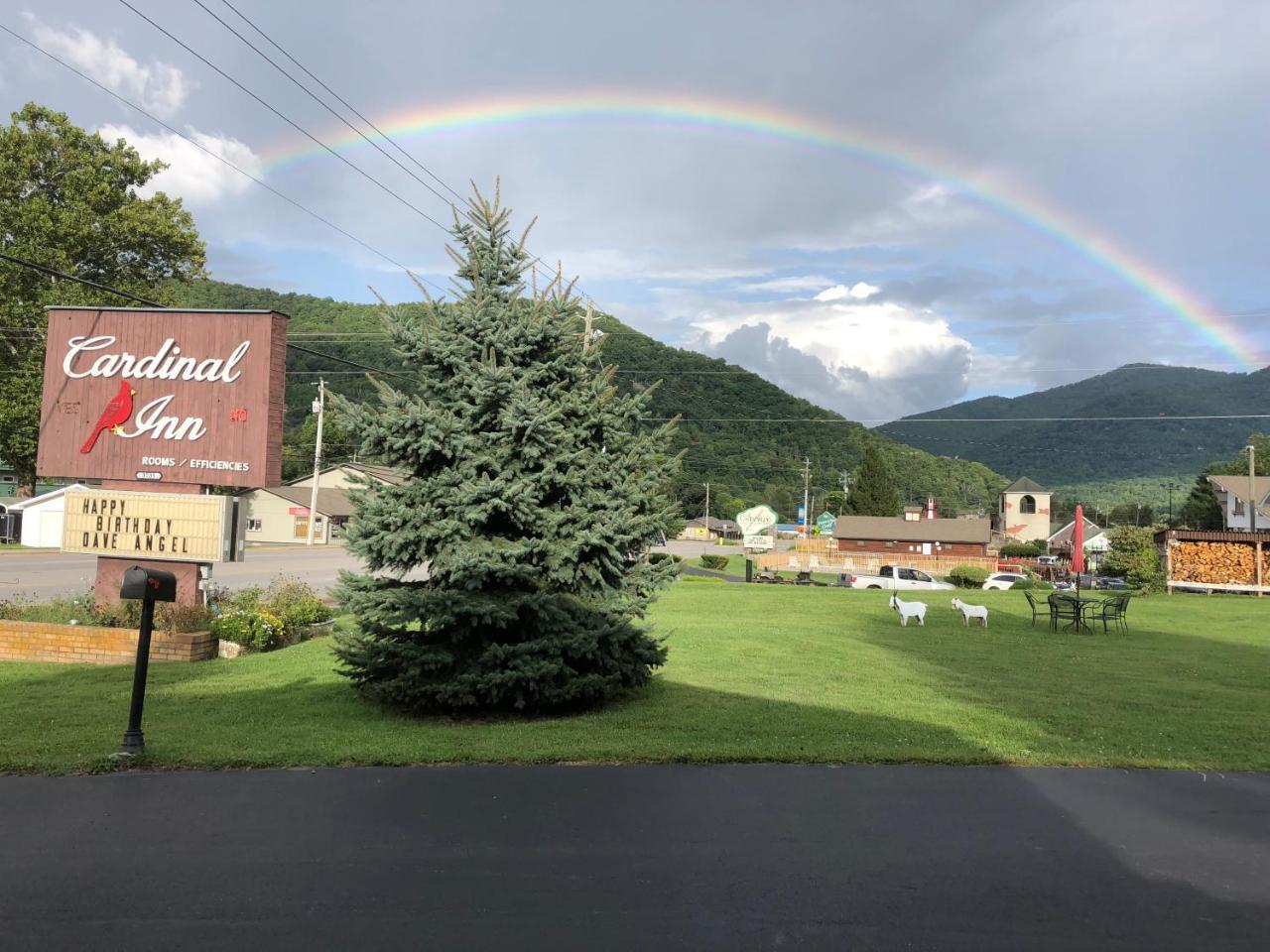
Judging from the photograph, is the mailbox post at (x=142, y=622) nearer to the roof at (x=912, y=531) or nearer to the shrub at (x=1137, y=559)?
the shrub at (x=1137, y=559)

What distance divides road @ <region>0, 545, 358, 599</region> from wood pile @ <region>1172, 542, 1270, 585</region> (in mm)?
26604

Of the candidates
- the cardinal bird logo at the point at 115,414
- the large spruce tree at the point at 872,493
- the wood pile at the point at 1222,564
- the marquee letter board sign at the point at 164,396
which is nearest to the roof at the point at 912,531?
the large spruce tree at the point at 872,493

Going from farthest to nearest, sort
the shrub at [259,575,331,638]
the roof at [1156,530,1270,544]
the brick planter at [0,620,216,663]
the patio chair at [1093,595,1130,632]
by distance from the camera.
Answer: the roof at [1156,530,1270,544] → the patio chair at [1093,595,1130,632] → the shrub at [259,575,331,638] → the brick planter at [0,620,216,663]

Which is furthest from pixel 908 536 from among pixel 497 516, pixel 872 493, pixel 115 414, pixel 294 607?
pixel 497 516

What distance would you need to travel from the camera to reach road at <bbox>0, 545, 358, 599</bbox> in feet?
76.8

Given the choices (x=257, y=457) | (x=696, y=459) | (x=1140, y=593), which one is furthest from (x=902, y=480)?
(x=257, y=457)

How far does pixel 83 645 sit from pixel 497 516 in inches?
296

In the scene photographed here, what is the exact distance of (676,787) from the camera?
662cm

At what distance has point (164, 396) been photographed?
13.9 m

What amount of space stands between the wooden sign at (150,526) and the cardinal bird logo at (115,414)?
0.93m

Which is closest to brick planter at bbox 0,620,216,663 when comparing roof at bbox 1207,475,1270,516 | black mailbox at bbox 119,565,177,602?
black mailbox at bbox 119,565,177,602

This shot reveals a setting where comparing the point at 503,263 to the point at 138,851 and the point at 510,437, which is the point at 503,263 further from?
the point at 138,851

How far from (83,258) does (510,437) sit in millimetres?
37700

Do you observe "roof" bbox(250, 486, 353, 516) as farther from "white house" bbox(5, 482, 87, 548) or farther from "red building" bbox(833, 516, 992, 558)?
"white house" bbox(5, 482, 87, 548)
